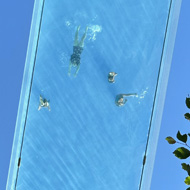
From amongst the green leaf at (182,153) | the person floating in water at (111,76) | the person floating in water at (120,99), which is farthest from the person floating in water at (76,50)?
the green leaf at (182,153)

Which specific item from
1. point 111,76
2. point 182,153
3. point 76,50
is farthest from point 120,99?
point 182,153

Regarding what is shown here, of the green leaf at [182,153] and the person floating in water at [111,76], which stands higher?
the person floating in water at [111,76]

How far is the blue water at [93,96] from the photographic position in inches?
82.3

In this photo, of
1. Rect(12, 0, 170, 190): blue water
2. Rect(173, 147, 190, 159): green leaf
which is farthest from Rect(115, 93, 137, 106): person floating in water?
Rect(173, 147, 190, 159): green leaf

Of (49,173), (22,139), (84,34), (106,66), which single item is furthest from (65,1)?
(49,173)

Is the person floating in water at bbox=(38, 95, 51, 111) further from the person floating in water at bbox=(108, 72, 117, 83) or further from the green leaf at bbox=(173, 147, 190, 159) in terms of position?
the green leaf at bbox=(173, 147, 190, 159)

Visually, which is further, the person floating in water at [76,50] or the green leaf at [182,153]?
the person floating in water at [76,50]

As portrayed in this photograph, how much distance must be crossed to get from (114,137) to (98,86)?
385 mm

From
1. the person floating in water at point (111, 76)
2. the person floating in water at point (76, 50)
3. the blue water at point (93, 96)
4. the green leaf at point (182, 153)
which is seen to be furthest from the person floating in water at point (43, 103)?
the green leaf at point (182, 153)

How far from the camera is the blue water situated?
6.86ft

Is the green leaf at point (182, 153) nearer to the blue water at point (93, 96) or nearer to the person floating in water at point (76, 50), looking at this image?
the blue water at point (93, 96)

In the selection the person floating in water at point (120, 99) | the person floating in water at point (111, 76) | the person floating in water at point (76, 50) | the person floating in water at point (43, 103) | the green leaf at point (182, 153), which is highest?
the person floating in water at point (76, 50)

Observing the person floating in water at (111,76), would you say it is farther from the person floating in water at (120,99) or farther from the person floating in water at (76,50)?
the person floating in water at (76,50)

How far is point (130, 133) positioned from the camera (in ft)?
7.27
